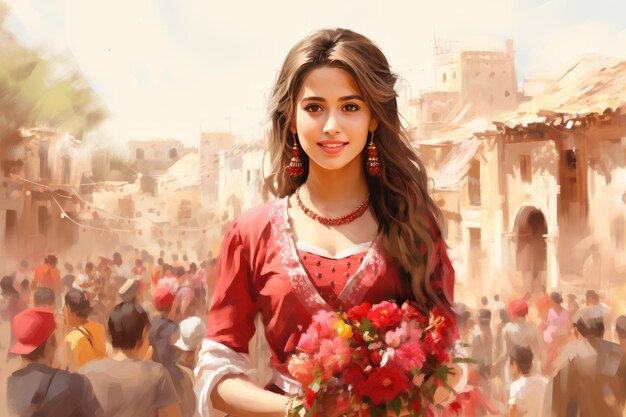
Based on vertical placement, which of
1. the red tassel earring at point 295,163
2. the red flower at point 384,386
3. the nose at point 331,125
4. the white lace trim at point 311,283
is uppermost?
the nose at point 331,125

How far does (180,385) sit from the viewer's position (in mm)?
3484

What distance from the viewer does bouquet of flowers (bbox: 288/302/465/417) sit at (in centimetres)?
139

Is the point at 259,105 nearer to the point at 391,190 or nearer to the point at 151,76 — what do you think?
the point at 151,76

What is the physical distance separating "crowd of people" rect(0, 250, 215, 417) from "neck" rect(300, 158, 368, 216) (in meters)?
1.25

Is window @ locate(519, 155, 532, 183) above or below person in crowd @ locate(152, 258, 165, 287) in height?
above

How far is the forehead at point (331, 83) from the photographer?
1.63m

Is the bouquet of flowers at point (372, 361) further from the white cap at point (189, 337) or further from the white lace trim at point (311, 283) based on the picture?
the white cap at point (189, 337)

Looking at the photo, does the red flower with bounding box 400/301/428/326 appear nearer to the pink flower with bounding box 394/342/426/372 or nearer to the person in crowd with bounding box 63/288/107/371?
the pink flower with bounding box 394/342/426/372

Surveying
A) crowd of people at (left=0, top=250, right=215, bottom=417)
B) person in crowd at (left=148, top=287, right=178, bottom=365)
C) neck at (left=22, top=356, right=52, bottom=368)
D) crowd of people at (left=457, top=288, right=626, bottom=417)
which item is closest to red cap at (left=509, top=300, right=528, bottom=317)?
crowd of people at (left=457, top=288, right=626, bottom=417)

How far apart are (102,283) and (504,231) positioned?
2124 mm

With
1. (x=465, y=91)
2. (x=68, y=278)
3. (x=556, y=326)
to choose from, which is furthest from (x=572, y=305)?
(x=68, y=278)

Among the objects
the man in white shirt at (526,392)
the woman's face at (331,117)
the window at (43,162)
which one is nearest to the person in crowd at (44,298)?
the window at (43,162)

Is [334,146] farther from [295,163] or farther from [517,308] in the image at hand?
[517,308]

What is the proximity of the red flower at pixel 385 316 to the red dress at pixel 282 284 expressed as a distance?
12cm
